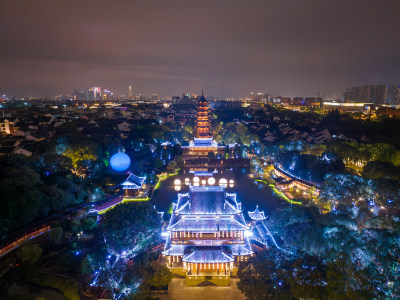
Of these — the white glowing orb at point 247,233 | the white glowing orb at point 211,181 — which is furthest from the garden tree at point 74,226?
the white glowing orb at point 211,181

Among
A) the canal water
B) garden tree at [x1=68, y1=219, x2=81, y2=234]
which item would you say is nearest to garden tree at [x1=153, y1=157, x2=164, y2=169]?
the canal water

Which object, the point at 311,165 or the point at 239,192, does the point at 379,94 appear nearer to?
the point at 311,165

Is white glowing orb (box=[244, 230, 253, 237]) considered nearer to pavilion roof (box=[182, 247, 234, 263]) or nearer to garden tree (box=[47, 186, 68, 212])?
pavilion roof (box=[182, 247, 234, 263])

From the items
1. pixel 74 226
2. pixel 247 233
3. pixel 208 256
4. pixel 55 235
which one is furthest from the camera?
pixel 74 226

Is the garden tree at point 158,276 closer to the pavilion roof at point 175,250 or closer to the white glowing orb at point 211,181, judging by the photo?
the pavilion roof at point 175,250

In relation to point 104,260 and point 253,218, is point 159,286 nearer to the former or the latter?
point 104,260

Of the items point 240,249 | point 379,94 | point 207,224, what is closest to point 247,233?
point 240,249
